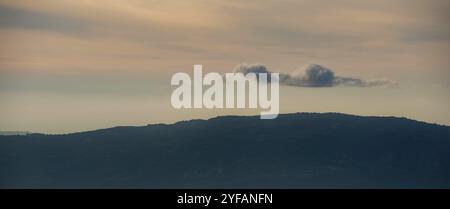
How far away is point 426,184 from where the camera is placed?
7638 inches
